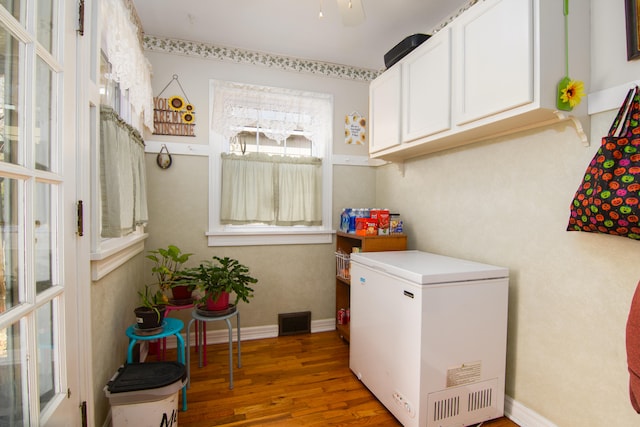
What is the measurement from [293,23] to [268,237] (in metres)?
1.77

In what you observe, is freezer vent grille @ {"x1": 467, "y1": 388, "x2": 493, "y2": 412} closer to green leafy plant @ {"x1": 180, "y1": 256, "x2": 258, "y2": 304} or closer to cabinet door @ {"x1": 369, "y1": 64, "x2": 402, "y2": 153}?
green leafy plant @ {"x1": 180, "y1": 256, "x2": 258, "y2": 304}

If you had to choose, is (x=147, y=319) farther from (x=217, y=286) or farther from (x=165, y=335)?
(x=217, y=286)

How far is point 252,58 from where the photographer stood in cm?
290

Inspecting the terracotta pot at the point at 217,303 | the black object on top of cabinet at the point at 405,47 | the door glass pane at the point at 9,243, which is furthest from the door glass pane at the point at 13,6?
the black object on top of cabinet at the point at 405,47

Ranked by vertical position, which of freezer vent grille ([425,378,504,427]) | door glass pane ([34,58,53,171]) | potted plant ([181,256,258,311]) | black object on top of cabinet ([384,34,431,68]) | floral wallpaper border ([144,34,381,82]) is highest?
floral wallpaper border ([144,34,381,82])

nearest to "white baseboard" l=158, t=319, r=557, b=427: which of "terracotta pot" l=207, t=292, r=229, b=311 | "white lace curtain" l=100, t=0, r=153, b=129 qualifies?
"terracotta pot" l=207, t=292, r=229, b=311

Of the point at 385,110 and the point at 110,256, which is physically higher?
the point at 385,110

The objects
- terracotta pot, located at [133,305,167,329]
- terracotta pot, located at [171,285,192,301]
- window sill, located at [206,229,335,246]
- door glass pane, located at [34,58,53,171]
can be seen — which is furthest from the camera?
window sill, located at [206,229,335,246]

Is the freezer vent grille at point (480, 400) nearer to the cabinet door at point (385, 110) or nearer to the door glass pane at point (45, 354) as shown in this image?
the cabinet door at point (385, 110)

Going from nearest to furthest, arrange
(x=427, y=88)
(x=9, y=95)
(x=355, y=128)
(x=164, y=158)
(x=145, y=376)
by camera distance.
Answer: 1. (x=9, y=95)
2. (x=145, y=376)
3. (x=427, y=88)
4. (x=164, y=158)
5. (x=355, y=128)

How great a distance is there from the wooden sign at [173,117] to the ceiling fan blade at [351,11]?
1623mm

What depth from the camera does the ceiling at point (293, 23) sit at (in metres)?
2.24

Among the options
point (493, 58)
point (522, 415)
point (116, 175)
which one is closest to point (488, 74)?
point (493, 58)

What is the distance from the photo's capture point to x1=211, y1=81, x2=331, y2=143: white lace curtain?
285 cm
